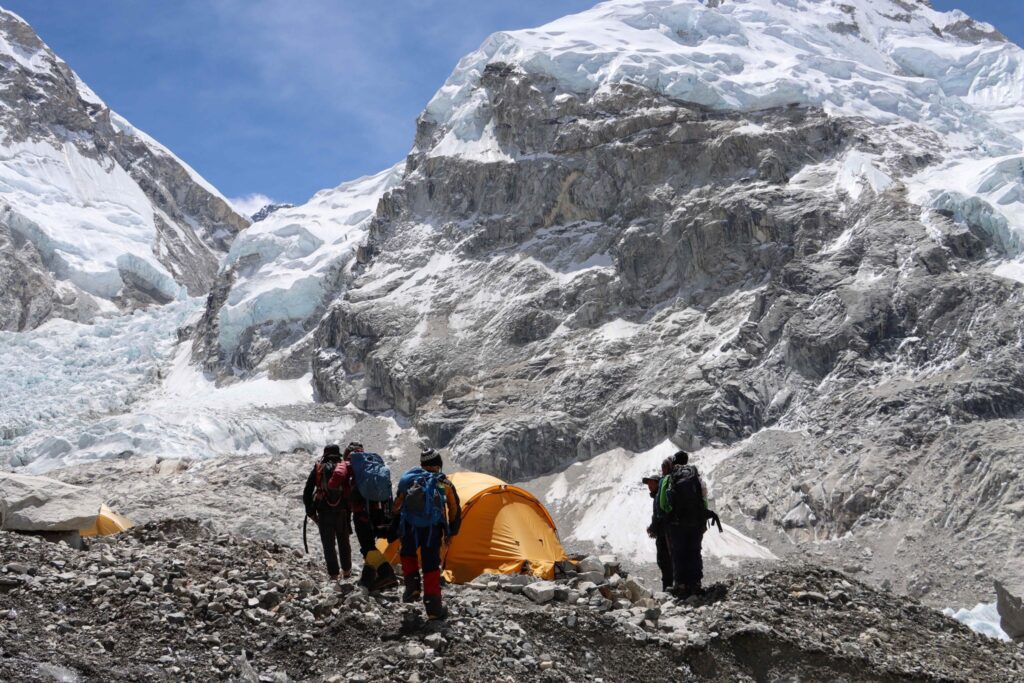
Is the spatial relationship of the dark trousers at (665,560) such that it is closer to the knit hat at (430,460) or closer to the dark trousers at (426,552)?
the knit hat at (430,460)

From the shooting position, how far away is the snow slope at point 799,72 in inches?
3558

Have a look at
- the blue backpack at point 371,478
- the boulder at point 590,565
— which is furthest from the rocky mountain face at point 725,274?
the blue backpack at point 371,478

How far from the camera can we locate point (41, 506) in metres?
14.7

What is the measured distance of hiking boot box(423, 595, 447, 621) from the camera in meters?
10.6

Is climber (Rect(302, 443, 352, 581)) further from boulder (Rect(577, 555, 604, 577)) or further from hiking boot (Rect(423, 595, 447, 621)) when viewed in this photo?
boulder (Rect(577, 555, 604, 577))

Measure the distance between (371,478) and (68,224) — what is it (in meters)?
161

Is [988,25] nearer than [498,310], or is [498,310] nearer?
[498,310]

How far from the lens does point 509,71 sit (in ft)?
357

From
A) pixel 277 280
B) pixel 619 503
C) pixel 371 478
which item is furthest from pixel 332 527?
pixel 277 280

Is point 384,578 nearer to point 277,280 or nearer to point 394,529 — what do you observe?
point 394,529

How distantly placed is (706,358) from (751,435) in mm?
9308

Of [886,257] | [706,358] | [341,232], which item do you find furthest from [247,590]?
A: [341,232]

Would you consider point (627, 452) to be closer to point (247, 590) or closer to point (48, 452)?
point (48, 452)

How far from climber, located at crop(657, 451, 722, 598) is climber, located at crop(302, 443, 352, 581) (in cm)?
410
